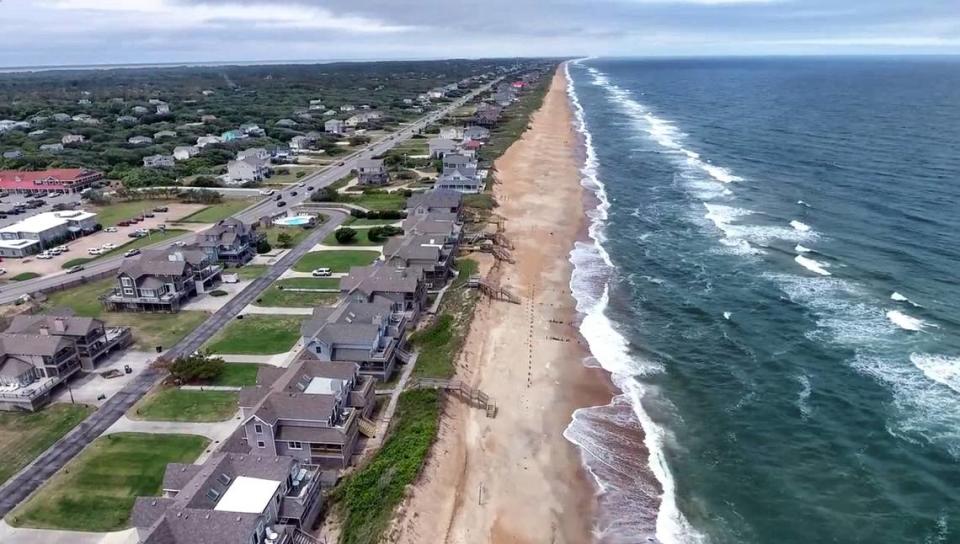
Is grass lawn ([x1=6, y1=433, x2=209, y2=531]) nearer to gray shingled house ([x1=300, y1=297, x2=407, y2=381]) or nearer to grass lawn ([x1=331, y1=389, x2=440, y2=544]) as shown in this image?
gray shingled house ([x1=300, y1=297, x2=407, y2=381])

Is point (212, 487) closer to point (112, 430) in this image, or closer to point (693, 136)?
point (112, 430)

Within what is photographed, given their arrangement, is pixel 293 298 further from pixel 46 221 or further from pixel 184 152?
pixel 184 152

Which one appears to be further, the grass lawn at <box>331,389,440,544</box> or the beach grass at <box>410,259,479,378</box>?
the beach grass at <box>410,259,479,378</box>

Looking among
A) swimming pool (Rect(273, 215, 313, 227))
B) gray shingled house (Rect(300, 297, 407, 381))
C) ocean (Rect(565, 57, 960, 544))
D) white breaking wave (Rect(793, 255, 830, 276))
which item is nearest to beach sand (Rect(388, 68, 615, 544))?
ocean (Rect(565, 57, 960, 544))

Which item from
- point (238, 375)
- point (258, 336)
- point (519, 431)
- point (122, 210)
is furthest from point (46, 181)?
point (519, 431)

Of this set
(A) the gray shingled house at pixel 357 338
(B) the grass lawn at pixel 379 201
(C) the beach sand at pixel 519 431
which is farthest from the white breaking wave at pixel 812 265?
(B) the grass lawn at pixel 379 201

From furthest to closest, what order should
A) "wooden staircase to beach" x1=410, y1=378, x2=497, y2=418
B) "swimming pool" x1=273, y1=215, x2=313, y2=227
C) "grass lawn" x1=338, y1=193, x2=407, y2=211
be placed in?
"grass lawn" x1=338, y1=193, x2=407, y2=211 → "swimming pool" x1=273, y1=215, x2=313, y2=227 → "wooden staircase to beach" x1=410, y1=378, x2=497, y2=418
